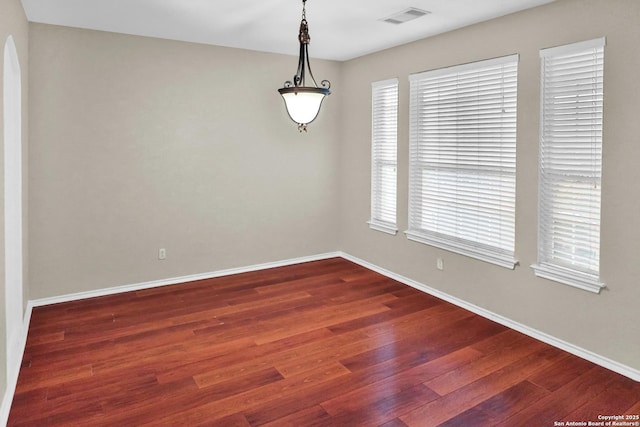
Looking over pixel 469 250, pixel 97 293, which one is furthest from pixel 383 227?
pixel 97 293

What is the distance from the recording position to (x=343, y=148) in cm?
596

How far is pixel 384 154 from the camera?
529cm

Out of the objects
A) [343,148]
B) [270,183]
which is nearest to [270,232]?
[270,183]

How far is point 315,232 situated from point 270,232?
0.68 meters

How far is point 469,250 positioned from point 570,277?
100cm

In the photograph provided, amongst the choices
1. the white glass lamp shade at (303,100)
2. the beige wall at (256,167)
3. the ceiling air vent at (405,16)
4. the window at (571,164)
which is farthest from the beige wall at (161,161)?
the window at (571,164)

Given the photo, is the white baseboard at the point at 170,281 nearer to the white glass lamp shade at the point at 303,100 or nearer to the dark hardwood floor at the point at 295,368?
the dark hardwood floor at the point at 295,368

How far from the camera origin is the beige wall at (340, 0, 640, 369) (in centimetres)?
296

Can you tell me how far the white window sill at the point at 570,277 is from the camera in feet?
10.4

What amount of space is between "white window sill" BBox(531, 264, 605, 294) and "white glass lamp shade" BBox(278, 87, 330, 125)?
86.2 inches

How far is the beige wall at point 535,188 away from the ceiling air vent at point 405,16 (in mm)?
606

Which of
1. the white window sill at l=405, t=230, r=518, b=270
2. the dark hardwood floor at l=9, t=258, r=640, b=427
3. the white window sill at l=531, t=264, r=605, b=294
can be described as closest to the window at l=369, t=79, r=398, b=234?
the white window sill at l=405, t=230, r=518, b=270

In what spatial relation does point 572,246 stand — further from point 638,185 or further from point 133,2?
point 133,2

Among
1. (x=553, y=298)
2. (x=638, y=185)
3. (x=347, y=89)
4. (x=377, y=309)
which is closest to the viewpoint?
(x=638, y=185)
